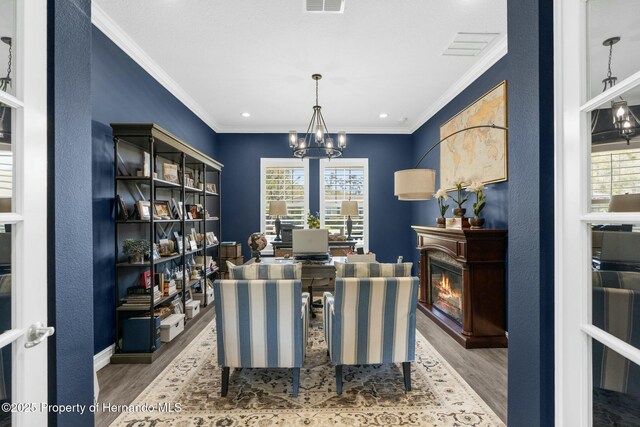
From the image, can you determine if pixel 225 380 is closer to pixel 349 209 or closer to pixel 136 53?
pixel 136 53

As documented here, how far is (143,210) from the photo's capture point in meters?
2.95

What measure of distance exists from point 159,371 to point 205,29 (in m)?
3.10

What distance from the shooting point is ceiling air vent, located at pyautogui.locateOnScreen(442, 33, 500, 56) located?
2.85 meters

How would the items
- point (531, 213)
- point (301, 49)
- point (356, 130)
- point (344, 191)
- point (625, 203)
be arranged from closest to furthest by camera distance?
point (625, 203), point (531, 213), point (301, 49), point (356, 130), point (344, 191)

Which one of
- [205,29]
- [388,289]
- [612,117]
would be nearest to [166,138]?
[205,29]

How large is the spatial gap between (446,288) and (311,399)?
2.36 m

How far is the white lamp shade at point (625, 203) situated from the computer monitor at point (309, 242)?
8.89 ft

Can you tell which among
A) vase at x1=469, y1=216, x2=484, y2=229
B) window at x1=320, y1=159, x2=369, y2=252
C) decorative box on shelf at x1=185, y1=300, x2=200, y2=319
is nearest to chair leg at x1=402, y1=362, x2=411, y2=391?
vase at x1=469, y1=216, x2=484, y2=229

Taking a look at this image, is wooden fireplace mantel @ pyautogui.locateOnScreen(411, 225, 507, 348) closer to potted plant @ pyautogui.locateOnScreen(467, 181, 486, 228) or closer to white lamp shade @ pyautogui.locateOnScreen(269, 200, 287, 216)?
potted plant @ pyautogui.locateOnScreen(467, 181, 486, 228)

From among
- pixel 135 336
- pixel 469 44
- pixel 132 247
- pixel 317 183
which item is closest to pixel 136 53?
pixel 132 247

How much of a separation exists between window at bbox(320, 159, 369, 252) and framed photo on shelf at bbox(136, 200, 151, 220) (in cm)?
350

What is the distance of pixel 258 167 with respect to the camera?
6000 millimetres

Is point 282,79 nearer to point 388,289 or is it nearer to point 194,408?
point 388,289

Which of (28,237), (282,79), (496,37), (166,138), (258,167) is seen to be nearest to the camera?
(28,237)
